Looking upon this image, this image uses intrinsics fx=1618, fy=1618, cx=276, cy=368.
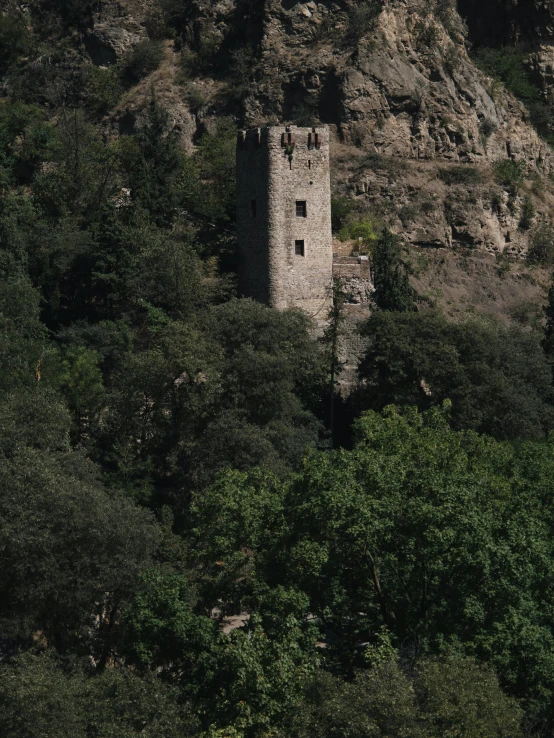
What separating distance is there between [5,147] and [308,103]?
13492 millimetres

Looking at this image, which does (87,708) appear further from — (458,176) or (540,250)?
(540,250)

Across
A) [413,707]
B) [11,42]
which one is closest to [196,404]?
[413,707]

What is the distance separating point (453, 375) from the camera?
54594 mm

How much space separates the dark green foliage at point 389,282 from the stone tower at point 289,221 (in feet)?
8.60

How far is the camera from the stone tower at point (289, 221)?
57.9m

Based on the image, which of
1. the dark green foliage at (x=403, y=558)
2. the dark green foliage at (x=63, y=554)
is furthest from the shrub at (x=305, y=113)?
A: the dark green foliage at (x=403, y=558)

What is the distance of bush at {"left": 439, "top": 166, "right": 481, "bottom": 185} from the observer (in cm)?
7138

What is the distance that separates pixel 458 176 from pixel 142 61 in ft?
55.6

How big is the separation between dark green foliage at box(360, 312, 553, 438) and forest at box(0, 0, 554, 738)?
4.2 inches

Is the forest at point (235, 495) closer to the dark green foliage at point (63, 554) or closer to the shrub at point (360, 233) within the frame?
the dark green foliage at point (63, 554)

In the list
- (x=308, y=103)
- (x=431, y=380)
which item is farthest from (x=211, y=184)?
(x=431, y=380)

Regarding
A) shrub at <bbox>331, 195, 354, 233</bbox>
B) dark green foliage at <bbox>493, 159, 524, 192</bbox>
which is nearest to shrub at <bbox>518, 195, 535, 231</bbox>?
dark green foliage at <bbox>493, 159, 524, 192</bbox>

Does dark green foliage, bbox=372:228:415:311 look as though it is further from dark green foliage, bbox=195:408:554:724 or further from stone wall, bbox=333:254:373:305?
dark green foliage, bbox=195:408:554:724

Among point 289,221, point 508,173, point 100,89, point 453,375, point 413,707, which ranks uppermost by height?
point 100,89
